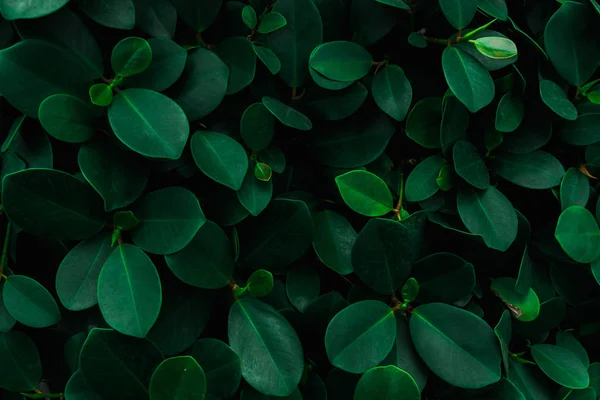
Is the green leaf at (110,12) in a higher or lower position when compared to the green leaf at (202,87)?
higher

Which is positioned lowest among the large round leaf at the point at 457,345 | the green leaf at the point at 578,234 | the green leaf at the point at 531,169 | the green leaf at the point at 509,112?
the large round leaf at the point at 457,345

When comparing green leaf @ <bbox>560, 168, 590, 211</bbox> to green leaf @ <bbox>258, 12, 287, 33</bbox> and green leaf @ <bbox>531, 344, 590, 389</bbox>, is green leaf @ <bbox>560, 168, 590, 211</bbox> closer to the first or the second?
green leaf @ <bbox>531, 344, 590, 389</bbox>

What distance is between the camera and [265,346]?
2.07 ft

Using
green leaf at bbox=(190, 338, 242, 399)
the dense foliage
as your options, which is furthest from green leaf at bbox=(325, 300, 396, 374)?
green leaf at bbox=(190, 338, 242, 399)

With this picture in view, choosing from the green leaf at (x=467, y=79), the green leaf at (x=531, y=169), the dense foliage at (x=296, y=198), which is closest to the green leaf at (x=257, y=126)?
the dense foliage at (x=296, y=198)

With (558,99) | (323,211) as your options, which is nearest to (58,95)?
(323,211)

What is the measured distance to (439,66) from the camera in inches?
30.1

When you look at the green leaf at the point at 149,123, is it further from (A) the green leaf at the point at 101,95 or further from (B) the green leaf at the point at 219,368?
(B) the green leaf at the point at 219,368

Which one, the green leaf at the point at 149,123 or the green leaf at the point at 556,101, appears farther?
the green leaf at the point at 556,101

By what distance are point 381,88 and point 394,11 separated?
0.11 metres

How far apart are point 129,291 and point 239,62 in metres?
0.30

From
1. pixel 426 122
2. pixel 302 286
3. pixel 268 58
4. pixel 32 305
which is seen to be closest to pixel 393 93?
pixel 426 122

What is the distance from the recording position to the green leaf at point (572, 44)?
0.71 m

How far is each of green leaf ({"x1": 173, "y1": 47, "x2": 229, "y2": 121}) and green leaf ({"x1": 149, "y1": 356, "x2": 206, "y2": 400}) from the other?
28 cm
